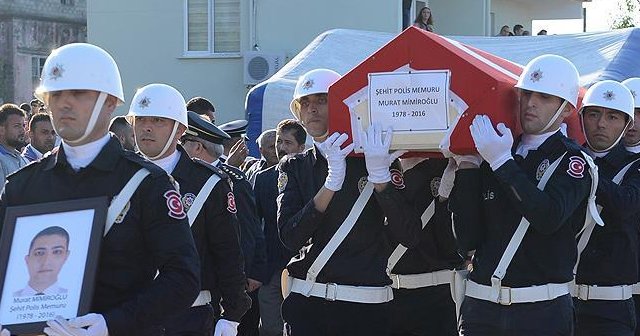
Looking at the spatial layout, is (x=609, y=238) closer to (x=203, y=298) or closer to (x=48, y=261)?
(x=203, y=298)

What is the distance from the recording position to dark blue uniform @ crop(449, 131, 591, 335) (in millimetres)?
5184

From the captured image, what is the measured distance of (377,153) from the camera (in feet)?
18.0

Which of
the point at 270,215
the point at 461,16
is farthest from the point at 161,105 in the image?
the point at 461,16

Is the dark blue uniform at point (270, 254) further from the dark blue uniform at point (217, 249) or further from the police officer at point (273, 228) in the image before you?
the dark blue uniform at point (217, 249)

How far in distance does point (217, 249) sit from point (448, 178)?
1.36m

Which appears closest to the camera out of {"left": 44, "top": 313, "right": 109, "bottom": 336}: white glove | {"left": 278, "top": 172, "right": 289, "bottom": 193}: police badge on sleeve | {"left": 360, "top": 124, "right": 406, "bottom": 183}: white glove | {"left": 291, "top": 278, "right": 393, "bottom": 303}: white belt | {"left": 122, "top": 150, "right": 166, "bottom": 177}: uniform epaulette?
{"left": 44, "top": 313, "right": 109, "bottom": 336}: white glove

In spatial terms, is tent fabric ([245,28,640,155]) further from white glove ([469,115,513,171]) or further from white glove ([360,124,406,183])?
white glove ([469,115,513,171])

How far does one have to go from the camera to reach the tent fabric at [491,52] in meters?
13.7

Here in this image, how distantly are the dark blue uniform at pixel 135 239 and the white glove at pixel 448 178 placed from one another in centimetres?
221

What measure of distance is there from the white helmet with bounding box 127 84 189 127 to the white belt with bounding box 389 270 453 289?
163cm

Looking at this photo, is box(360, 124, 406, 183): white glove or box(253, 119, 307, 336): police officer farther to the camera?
box(253, 119, 307, 336): police officer

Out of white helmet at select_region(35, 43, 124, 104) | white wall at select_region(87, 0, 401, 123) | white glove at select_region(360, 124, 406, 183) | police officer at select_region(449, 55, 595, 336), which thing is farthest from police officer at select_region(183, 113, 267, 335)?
white wall at select_region(87, 0, 401, 123)

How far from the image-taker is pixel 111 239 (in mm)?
4027

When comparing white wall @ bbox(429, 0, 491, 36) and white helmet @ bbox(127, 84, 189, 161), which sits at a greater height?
white wall @ bbox(429, 0, 491, 36)
